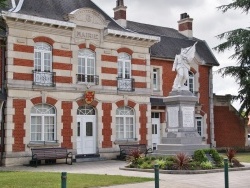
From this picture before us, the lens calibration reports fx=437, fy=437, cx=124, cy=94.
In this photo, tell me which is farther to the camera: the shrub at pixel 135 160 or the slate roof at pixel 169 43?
the slate roof at pixel 169 43

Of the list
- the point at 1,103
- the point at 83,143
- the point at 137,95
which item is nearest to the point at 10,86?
the point at 1,103

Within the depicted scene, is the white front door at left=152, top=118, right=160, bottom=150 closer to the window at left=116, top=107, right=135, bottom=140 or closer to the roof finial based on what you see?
the window at left=116, top=107, right=135, bottom=140

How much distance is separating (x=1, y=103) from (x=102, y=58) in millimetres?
6858

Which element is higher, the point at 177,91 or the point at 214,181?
the point at 177,91

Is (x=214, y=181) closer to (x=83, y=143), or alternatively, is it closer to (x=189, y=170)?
(x=189, y=170)

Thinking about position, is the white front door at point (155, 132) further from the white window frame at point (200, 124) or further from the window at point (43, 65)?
the window at point (43, 65)

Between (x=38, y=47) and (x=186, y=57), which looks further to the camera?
(x=38, y=47)

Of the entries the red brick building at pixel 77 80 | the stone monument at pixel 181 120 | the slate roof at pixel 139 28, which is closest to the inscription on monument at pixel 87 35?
the red brick building at pixel 77 80

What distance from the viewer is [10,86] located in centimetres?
2238

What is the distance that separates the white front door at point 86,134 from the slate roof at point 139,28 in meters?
5.86

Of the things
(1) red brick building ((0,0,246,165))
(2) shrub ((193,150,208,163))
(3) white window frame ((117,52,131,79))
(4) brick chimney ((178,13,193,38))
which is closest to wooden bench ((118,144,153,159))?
(1) red brick building ((0,0,246,165))

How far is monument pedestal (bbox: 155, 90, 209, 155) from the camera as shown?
19062 mm

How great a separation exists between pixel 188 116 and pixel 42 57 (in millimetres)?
9005

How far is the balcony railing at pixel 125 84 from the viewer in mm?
26672
